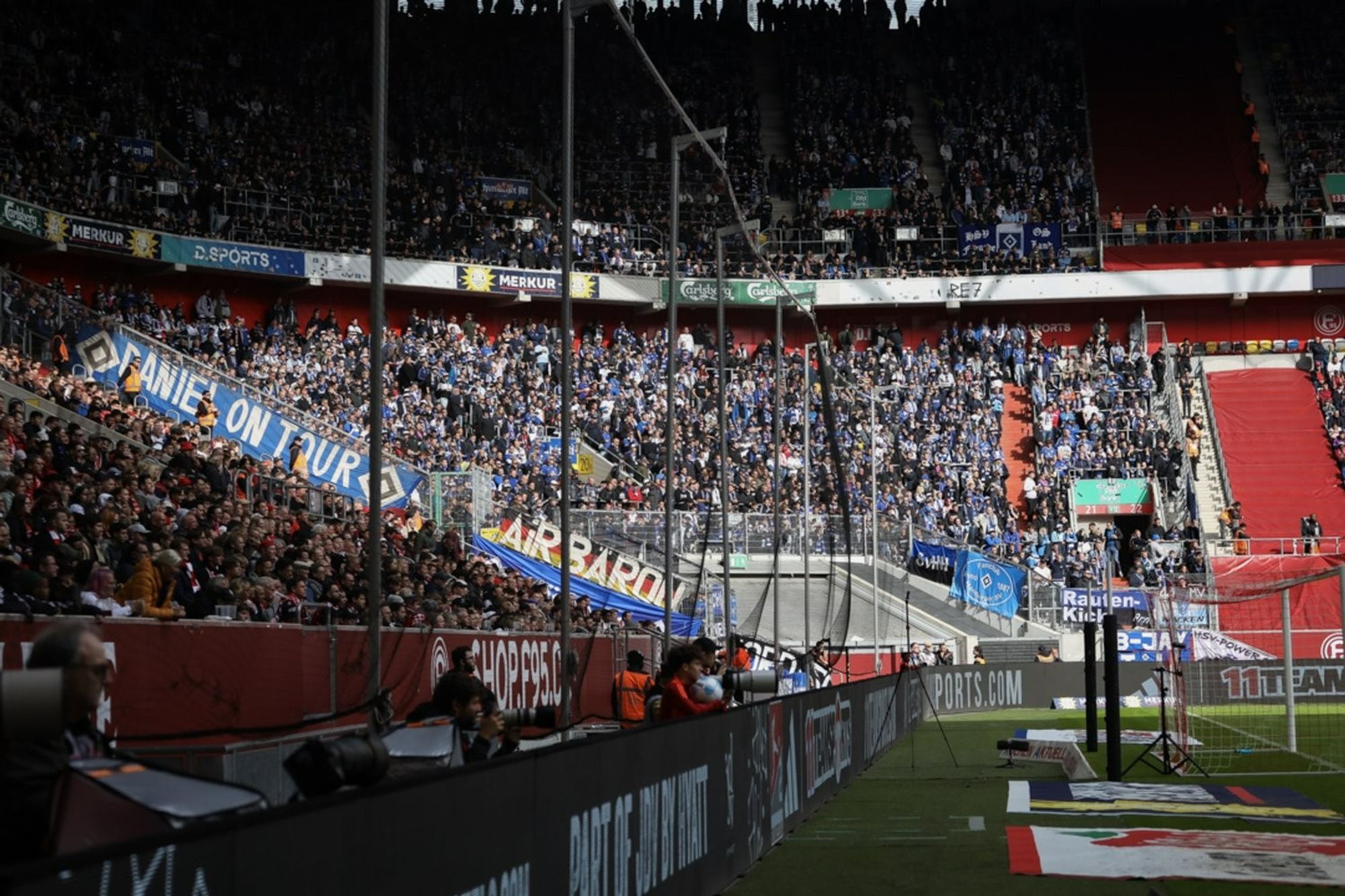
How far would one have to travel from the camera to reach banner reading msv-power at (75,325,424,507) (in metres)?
26.1

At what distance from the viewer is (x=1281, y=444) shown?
50.1 m

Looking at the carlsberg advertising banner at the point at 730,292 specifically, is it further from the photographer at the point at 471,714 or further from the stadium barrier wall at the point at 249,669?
the photographer at the point at 471,714

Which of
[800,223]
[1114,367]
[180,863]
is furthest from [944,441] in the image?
[180,863]

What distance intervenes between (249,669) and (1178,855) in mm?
6323

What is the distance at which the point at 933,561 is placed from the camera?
40.5 m

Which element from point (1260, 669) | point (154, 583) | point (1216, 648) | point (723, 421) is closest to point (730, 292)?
point (723, 421)

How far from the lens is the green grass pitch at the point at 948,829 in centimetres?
1009

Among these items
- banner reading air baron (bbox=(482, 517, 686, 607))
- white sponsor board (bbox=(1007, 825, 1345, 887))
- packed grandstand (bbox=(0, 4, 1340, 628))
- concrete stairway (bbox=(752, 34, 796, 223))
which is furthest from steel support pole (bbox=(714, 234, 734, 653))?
concrete stairway (bbox=(752, 34, 796, 223))

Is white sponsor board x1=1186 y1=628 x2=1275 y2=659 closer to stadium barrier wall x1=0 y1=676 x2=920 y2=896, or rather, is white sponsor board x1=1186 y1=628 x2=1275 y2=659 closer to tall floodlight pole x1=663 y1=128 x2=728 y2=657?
tall floodlight pole x1=663 y1=128 x2=728 y2=657

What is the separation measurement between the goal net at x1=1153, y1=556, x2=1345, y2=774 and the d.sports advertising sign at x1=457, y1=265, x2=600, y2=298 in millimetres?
11098

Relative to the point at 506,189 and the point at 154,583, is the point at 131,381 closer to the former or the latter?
the point at 506,189

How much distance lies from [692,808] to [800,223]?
45953 mm

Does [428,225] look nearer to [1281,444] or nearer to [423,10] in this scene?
[423,10]

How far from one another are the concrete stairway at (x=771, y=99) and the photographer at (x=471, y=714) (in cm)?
4970
